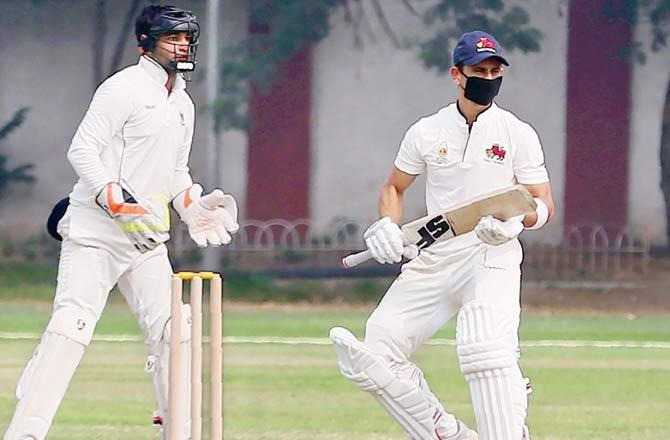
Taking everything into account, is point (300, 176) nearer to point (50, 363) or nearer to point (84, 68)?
point (84, 68)

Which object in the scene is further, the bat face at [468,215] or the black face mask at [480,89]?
the black face mask at [480,89]

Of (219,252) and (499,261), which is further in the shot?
(219,252)

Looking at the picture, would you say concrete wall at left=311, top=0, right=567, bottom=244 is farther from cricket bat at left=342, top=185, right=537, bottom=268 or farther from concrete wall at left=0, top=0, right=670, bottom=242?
cricket bat at left=342, top=185, right=537, bottom=268

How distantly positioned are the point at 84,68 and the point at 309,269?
356 centimetres

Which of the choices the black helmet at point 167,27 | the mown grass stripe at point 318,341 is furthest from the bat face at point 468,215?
the mown grass stripe at point 318,341

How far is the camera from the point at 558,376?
30.6 ft

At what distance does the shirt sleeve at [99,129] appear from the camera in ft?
18.7

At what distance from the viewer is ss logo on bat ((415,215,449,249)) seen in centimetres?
557

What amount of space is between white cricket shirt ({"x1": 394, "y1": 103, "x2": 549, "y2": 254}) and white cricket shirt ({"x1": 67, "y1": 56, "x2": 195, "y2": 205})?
856mm

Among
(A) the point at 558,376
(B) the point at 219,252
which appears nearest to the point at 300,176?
(B) the point at 219,252

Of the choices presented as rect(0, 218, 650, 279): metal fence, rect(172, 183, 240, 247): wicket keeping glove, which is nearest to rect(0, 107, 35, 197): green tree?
rect(0, 218, 650, 279): metal fence

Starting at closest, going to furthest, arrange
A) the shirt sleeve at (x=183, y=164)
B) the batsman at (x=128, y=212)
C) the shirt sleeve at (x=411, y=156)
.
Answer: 1. the batsman at (x=128, y=212)
2. the shirt sleeve at (x=411, y=156)
3. the shirt sleeve at (x=183, y=164)

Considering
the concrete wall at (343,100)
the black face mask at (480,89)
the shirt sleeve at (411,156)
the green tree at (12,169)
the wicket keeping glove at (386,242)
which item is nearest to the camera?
the wicket keeping glove at (386,242)

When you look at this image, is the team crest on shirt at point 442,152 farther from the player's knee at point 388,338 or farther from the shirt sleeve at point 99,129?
the shirt sleeve at point 99,129
